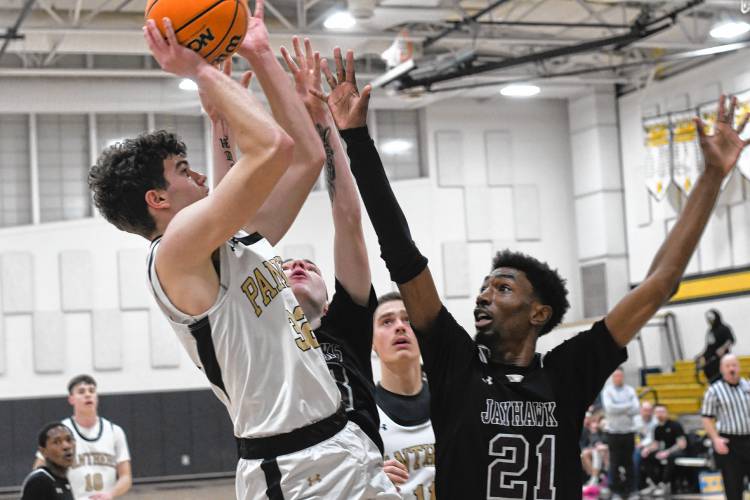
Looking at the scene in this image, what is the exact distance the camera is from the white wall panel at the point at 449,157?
2231cm

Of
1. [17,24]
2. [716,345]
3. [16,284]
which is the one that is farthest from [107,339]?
[716,345]

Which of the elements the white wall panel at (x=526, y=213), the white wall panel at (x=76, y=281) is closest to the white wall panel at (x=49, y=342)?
the white wall panel at (x=76, y=281)

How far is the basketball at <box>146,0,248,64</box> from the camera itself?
9.78 ft

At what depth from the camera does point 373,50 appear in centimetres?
1861

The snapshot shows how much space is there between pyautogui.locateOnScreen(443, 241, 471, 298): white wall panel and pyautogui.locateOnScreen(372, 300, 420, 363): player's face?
1716cm

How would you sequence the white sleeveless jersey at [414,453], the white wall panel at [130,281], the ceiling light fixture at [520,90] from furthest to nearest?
1. the white wall panel at [130,281]
2. the ceiling light fixture at [520,90]
3. the white sleeveless jersey at [414,453]

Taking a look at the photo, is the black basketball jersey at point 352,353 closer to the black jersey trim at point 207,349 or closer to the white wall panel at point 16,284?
the black jersey trim at point 207,349

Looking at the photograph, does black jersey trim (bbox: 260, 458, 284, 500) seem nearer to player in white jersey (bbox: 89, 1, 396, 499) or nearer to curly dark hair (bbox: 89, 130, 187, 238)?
player in white jersey (bbox: 89, 1, 396, 499)

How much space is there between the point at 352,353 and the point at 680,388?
53.0ft

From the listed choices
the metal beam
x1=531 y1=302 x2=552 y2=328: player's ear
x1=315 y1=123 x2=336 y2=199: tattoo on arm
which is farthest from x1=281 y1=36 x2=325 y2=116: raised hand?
the metal beam

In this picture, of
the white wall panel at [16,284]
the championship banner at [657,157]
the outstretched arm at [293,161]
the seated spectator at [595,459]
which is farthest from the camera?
the championship banner at [657,157]

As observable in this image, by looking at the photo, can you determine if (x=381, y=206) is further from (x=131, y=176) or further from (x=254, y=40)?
(x=131, y=176)

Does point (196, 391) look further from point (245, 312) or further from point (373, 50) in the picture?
point (245, 312)

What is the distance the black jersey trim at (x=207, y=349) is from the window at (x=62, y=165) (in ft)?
58.1
